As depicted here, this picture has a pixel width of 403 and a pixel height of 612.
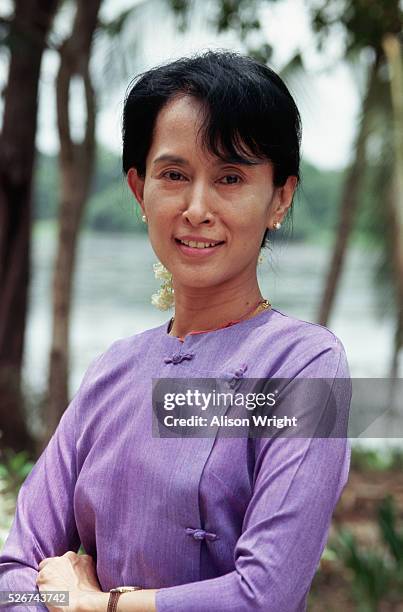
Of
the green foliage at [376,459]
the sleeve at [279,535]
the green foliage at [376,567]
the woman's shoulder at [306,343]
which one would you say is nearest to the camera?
the sleeve at [279,535]

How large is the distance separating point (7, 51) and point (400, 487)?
4720 mm

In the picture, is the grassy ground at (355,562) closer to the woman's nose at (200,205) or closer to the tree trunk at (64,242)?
the tree trunk at (64,242)

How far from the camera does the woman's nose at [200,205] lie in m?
1.45

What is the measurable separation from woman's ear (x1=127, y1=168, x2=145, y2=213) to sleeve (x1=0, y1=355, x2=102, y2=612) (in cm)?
36

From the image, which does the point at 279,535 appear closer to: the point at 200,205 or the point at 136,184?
the point at 200,205

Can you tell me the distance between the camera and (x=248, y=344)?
147 cm

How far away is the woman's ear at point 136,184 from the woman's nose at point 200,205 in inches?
6.8

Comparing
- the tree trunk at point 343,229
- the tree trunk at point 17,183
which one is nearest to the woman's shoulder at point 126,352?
the tree trunk at point 17,183

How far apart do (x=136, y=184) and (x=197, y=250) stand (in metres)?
0.21

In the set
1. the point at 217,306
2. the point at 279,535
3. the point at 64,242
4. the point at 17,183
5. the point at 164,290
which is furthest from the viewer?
the point at 17,183

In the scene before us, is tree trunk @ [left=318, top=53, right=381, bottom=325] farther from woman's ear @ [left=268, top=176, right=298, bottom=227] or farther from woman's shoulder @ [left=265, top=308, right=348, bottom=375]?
woman's shoulder @ [left=265, top=308, right=348, bottom=375]

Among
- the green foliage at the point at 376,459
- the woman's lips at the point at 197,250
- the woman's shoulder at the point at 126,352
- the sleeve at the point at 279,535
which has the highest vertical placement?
the woman's lips at the point at 197,250

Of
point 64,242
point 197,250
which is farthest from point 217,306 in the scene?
point 64,242

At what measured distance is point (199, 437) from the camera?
4.62ft
